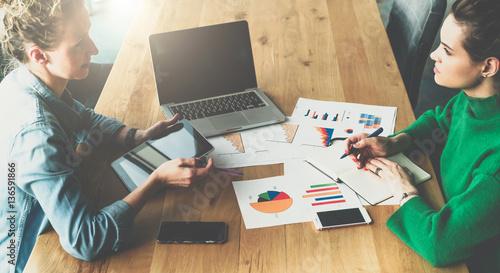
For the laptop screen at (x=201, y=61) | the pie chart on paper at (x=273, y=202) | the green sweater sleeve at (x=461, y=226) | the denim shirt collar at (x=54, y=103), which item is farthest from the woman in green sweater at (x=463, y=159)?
the denim shirt collar at (x=54, y=103)

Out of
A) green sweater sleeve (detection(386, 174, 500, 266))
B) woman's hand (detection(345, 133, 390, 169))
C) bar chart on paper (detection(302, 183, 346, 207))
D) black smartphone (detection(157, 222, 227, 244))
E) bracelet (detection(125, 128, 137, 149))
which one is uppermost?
green sweater sleeve (detection(386, 174, 500, 266))

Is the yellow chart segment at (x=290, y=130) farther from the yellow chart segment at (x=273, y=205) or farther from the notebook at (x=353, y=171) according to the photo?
the yellow chart segment at (x=273, y=205)

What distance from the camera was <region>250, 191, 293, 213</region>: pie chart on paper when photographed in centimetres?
111

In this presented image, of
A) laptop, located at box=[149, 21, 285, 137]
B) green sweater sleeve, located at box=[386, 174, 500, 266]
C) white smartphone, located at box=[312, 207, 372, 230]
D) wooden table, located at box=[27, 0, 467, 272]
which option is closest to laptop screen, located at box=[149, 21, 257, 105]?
laptop, located at box=[149, 21, 285, 137]

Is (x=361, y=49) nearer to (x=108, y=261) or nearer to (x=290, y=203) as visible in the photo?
(x=290, y=203)

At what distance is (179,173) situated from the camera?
113 centimetres

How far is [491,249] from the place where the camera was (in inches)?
42.3

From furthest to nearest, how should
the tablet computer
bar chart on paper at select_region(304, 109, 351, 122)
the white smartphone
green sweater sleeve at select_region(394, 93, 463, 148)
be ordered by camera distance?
bar chart on paper at select_region(304, 109, 351, 122)
green sweater sleeve at select_region(394, 93, 463, 148)
the tablet computer
the white smartphone

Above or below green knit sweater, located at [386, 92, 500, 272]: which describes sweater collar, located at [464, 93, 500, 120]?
above

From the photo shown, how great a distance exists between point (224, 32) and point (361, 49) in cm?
61

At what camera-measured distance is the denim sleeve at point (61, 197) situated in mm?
974

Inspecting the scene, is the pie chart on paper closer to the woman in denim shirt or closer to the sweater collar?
the woman in denim shirt

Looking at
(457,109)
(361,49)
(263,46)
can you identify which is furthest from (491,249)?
(263,46)

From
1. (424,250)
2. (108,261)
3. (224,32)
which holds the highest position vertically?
(224,32)
